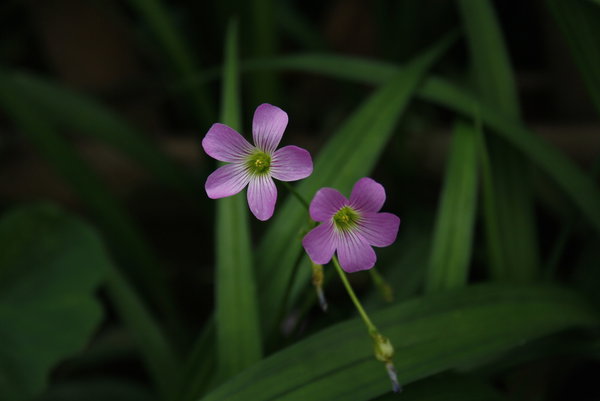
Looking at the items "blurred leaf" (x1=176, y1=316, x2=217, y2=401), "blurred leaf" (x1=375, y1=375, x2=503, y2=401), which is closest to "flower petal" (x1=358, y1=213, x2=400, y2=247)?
"blurred leaf" (x1=375, y1=375, x2=503, y2=401)

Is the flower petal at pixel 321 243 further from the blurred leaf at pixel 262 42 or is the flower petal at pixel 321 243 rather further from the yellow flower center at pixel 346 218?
the blurred leaf at pixel 262 42

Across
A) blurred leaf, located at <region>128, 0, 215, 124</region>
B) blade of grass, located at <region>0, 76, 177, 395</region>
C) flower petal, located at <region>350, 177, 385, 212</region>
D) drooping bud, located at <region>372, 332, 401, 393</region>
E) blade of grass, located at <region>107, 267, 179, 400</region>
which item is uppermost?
blurred leaf, located at <region>128, 0, 215, 124</region>

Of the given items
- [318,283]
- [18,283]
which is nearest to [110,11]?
[18,283]

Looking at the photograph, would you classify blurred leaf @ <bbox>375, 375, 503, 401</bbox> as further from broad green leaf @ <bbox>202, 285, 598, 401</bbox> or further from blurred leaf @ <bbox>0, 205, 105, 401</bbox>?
blurred leaf @ <bbox>0, 205, 105, 401</bbox>

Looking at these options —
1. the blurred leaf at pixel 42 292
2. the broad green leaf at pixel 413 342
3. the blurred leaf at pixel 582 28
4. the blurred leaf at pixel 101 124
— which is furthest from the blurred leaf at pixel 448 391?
the blurred leaf at pixel 101 124

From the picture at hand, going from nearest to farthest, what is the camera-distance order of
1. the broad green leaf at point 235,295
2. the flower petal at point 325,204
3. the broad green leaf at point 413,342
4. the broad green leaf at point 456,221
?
the flower petal at point 325,204, the broad green leaf at point 413,342, the broad green leaf at point 235,295, the broad green leaf at point 456,221

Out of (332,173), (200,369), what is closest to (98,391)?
(200,369)
